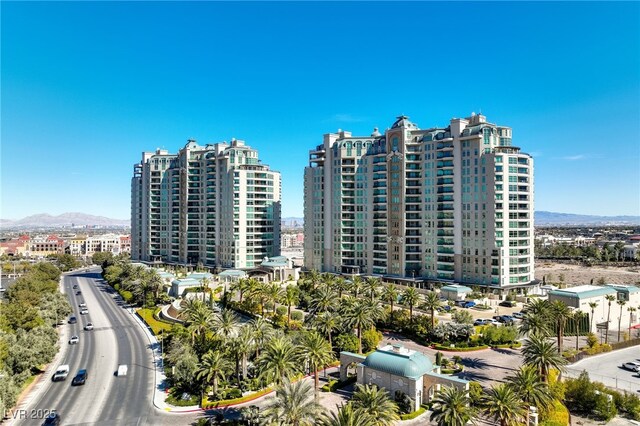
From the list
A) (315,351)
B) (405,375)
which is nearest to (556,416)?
(405,375)

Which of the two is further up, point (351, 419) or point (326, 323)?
point (326, 323)

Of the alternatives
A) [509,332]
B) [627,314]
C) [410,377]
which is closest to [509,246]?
[627,314]

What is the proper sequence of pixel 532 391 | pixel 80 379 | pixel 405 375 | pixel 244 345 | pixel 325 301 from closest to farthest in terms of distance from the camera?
pixel 532 391
pixel 405 375
pixel 244 345
pixel 80 379
pixel 325 301

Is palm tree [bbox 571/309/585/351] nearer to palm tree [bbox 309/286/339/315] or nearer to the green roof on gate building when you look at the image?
the green roof on gate building

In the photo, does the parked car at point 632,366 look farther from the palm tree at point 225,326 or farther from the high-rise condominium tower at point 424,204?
the palm tree at point 225,326

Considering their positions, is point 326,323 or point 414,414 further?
point 326,323

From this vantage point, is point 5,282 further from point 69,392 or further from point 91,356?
point 69,392

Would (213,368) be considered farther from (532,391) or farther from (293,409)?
(532,391)

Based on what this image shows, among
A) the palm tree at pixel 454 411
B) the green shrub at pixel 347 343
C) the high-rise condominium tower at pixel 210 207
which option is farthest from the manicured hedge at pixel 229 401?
the high-rise condominium tower at pixel 210 207
